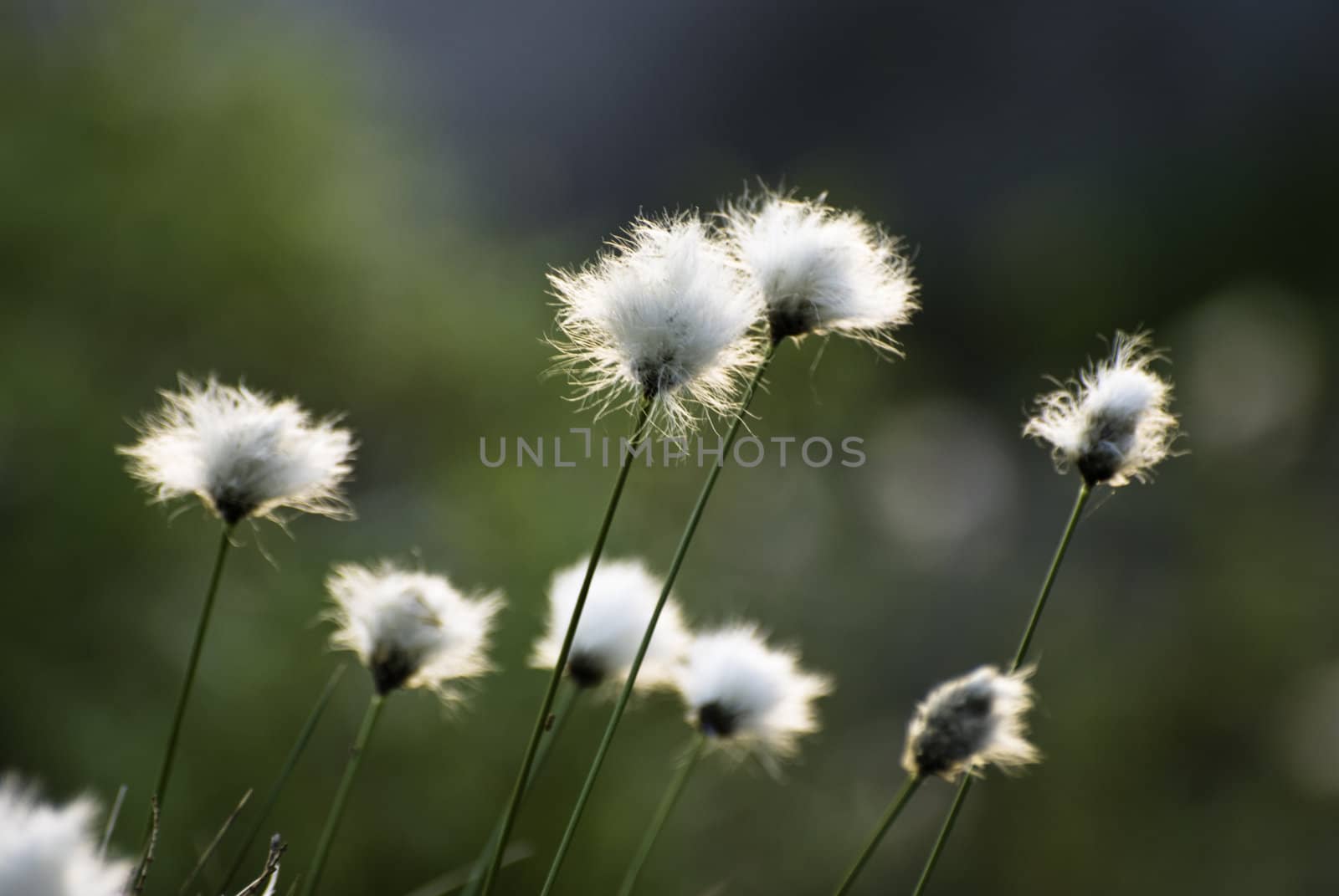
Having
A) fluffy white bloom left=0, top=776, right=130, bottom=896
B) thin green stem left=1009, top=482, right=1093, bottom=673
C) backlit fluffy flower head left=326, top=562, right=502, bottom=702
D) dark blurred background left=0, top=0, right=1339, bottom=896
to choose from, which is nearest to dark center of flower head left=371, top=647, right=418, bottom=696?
backlit fluffy flower head left=326, top=562, right=502, bottom=702

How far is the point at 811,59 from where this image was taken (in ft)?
10.7

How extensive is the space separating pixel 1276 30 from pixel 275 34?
2.90m

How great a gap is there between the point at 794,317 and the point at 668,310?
→ 0.15 ft

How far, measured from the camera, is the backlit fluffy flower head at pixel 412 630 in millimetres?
381

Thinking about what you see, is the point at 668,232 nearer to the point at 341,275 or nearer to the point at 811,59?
the point at 341,275

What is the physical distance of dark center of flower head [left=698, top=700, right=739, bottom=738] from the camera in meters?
0.43

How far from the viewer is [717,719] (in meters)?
0.43

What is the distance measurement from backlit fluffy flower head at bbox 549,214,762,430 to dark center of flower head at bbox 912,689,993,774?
0.42ft

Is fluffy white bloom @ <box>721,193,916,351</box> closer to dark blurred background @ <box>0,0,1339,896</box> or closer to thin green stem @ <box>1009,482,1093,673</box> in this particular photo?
thin green stem @ <box>1009,482,1093,673</box>

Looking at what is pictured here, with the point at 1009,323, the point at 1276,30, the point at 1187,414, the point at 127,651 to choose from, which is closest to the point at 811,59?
the point at 1009,323

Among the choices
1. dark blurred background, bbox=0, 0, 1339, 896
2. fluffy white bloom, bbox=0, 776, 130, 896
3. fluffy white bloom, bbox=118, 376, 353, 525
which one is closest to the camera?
fluffy white bloom, bbox=0, 776, 130, 896

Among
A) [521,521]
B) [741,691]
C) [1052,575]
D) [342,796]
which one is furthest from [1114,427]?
[521,521]

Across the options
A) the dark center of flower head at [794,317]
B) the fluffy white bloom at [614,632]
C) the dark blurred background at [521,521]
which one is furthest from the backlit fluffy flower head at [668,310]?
the dark blurred background at [521,521]

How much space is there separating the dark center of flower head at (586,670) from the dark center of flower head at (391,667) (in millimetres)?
74
